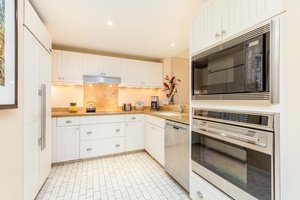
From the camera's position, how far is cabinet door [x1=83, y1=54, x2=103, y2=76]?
2.98 meters

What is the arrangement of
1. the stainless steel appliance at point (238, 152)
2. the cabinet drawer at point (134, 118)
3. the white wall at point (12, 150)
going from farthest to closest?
1. the cabinet drawer at point (134, 118)
2. the white wall at point (12, 150)
3. the stainless steel appliance at point (238, 152)

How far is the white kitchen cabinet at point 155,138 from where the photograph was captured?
2355 millimetres

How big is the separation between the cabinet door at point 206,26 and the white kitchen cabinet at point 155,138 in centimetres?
131

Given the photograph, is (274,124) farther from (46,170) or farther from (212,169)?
(46,170)

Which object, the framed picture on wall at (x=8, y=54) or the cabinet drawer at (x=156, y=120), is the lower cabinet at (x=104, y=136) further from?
the framed picture on wall at (x=8, y=54)

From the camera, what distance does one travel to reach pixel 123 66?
3.34m

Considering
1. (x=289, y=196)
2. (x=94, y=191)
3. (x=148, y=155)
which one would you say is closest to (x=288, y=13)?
(x=289, y=196)

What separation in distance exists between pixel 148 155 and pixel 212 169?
1901mm

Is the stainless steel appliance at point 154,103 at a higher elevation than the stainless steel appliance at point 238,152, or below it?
higher

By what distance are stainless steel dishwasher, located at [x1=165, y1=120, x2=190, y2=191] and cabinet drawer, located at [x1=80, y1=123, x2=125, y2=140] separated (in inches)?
49.6

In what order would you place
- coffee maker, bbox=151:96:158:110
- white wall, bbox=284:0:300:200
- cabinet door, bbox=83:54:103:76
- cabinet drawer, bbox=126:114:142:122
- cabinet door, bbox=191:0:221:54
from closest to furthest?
white wall, bbox=284:0:300:200 < cabinet door, bbox=191:0:221:54 < cabinet door, bbox=83:54:103:76 < cabinet drawer, bbox=126:114:142:122 < coffee maker, bbox=151:96:158:110

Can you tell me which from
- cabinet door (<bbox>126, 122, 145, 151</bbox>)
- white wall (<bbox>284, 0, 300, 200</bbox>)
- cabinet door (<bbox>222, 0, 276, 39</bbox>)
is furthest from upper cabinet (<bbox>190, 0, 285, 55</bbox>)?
cabinet door (<bbox>126, 122, 145, 151</bbox>)

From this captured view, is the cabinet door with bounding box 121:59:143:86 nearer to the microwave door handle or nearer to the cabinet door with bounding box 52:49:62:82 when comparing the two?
the cabinet door with bounding box 52:49:62:82

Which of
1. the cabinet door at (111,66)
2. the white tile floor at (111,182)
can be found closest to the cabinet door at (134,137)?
the white tile floor at (111,182)
